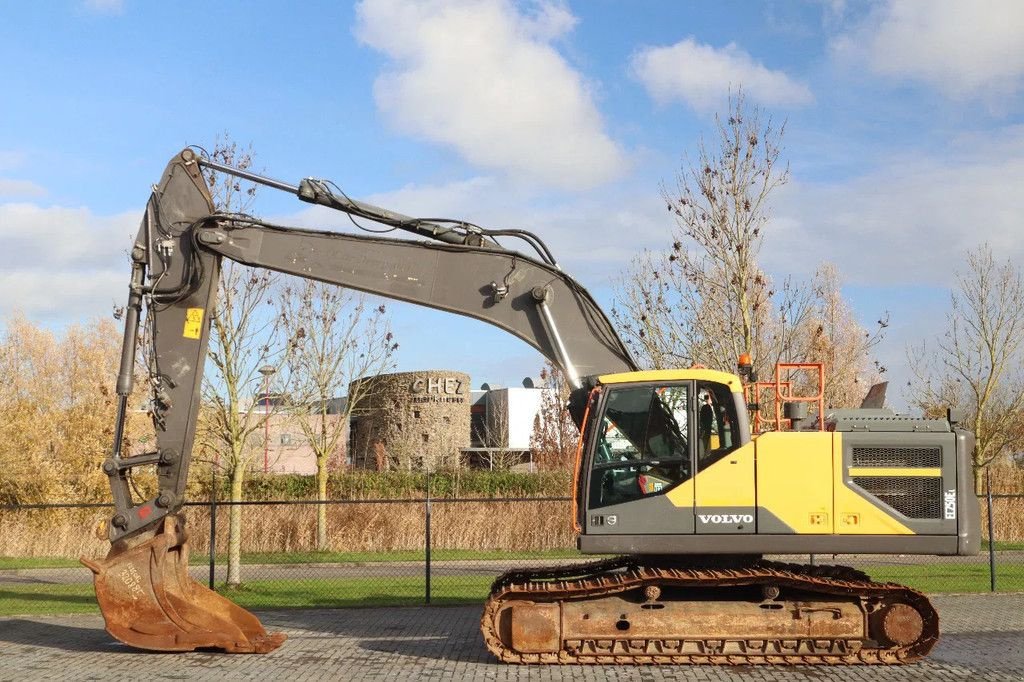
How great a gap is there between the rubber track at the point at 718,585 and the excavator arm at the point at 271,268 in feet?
6.86

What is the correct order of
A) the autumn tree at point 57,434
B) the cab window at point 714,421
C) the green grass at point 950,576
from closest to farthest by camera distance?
the cab window at point 714,421 < the green grass at point 950,576 < the autumn tree at point 57,434

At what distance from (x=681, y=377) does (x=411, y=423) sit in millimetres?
26830

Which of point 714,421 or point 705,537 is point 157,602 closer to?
point 705,537

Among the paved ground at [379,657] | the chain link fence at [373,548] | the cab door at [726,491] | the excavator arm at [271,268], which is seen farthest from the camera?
the chain link fence at [373,548]

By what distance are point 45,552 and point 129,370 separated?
15683 mm

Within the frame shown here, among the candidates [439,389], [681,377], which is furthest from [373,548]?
[439,389]

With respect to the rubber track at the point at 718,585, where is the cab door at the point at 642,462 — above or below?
above

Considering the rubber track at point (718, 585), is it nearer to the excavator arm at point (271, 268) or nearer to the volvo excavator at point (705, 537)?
the volvo excavator at point (705, 537)

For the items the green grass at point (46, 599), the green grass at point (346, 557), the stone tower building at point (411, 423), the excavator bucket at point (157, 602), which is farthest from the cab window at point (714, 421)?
the stone tower building at point (411, 423)

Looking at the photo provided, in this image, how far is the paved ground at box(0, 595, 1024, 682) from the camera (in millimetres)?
9867

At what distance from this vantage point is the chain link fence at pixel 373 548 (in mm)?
18844

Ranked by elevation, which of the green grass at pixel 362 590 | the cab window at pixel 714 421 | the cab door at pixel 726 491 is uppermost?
the cab window at pixel 714 421

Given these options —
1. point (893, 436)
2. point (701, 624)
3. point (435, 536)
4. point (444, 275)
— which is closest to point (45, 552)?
point (435, 536)

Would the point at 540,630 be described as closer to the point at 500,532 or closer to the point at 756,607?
the point at 756,607
